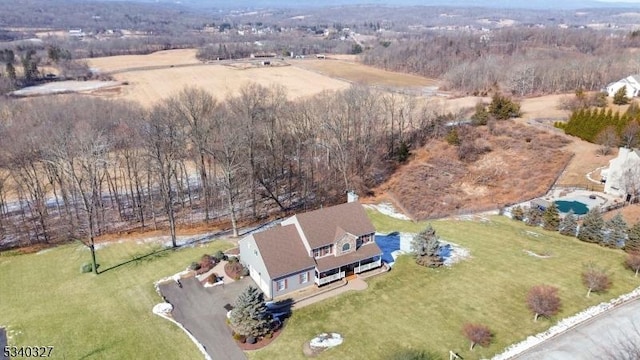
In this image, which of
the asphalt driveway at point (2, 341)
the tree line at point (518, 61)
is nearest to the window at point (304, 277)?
the asphalt driveway at point (2, 341)

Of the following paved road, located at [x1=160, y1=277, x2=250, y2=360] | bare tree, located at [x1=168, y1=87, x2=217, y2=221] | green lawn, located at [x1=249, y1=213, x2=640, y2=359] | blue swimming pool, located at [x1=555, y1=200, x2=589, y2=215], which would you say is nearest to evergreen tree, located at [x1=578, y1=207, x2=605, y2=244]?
green lawn, located at [x1=249, y1=213, x2=640, y2=359]

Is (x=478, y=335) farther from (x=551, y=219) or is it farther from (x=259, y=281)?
(x=551, y=219)

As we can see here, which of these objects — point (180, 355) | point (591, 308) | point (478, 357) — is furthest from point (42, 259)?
point (591, 308)

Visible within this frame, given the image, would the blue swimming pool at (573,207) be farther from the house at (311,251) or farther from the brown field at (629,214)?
the house at (311,251)

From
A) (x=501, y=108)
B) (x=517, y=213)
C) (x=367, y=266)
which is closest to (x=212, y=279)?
(x=367, y=266)

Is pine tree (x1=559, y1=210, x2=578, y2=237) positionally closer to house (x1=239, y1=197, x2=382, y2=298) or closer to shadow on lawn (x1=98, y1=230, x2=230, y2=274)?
house (x1=239, y1=197, x2=382, y2=298)

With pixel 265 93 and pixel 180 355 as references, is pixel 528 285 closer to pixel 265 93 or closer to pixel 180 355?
pixel 180 355
